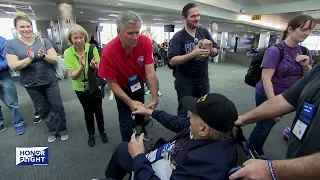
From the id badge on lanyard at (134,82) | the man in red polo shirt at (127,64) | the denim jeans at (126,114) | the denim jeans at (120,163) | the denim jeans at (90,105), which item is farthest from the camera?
the denim jeans at (90,105)

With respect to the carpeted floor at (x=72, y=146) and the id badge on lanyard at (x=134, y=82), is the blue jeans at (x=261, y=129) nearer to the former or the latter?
the carpeted floor at (x=72, y=146)

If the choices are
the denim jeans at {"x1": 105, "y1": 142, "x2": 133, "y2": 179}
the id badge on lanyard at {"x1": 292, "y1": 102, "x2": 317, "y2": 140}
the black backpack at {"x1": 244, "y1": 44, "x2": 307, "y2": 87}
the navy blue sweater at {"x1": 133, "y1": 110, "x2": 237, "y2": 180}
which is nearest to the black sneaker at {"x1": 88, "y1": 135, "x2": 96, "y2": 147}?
the denim jeans at {"x1": 105, "y1": 142, "x2": 133, "y2": 179}

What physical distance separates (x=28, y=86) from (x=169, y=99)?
2.63 m

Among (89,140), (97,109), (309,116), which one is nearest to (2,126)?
(89,140)

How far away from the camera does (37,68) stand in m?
2.11

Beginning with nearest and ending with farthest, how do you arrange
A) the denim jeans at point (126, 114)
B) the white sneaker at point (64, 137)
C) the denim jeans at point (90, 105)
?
1. the denim jeans at point (126, 114)
2. the denim jeans at point (90, 105)
3. the white sneaker at point (64, 137)

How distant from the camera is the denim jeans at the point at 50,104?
220 cm

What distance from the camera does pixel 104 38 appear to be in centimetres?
1836

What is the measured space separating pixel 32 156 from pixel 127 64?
5.06 ft

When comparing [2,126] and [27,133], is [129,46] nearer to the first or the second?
[27,133]

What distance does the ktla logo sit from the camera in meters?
1.94

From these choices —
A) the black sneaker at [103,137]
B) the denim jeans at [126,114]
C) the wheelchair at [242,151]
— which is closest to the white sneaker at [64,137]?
the black sneaker at [103,137]

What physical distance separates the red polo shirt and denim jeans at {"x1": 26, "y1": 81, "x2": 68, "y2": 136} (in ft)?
3.38

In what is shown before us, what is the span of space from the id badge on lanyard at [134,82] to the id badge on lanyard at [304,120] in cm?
128
